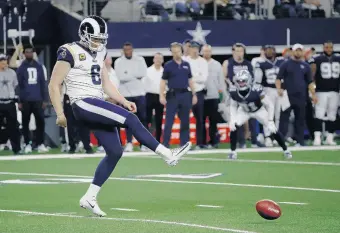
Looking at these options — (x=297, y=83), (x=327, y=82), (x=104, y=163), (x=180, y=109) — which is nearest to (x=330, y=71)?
(x=327, y=82)

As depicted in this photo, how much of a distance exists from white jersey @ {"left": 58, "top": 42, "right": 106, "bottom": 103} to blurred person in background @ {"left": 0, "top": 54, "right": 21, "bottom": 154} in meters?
10.6

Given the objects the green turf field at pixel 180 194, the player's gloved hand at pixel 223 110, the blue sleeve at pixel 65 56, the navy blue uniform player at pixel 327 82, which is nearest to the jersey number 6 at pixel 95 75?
the blue sleeve at pixel 65 56

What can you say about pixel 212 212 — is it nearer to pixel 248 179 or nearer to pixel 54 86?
pixel 54 86

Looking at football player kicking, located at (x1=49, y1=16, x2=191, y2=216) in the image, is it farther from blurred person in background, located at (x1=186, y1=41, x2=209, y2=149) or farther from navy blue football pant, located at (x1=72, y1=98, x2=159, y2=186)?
blurred person in background, located at (x1=186, y1=41, x2=209, y2=149)

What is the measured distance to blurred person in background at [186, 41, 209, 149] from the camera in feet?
77.6

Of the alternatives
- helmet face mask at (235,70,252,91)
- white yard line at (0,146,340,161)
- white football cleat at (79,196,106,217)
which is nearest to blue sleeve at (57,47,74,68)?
white football cleat at (79,196,106,217)

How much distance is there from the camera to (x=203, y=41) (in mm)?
28375

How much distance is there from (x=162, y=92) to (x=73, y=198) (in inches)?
342

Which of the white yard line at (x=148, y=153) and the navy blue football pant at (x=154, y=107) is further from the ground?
the navy blue football pant at (x=154, y=107)

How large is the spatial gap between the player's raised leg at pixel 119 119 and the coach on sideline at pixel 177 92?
10538mm

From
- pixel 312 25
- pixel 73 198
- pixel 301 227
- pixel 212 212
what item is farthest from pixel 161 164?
pixel 312 25

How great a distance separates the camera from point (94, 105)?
11938 millimetres

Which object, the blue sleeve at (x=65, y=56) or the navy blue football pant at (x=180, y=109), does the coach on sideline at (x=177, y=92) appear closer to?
the navy blue football pant at (x=180, y=109)

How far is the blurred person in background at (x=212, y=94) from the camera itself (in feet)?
79.0
